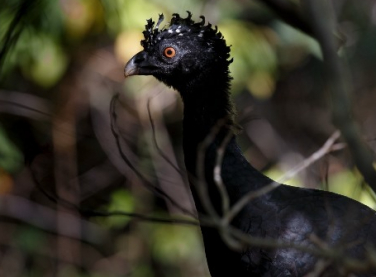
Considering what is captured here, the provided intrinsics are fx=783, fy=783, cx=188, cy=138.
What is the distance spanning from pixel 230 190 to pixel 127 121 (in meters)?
4.66

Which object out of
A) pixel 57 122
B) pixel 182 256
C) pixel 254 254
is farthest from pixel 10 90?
pixel 254 254

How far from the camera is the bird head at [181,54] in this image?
5301mm

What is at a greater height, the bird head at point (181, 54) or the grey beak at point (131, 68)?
the bird head at point (181, 54)

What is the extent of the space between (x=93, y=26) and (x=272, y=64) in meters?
1.87

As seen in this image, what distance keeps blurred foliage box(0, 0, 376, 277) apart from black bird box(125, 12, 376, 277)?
6.83ft

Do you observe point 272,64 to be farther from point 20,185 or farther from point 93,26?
point 20,185

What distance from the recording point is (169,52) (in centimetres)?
545

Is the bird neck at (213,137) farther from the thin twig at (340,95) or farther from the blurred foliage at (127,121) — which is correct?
the blurred foliage at (127,121)

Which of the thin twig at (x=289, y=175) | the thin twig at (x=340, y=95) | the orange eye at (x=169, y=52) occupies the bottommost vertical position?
the thin twig at (x=289, y=175)

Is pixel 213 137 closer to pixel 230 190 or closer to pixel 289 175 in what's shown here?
→ pixel 230 190

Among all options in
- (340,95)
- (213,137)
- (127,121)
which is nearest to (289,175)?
(340,95)

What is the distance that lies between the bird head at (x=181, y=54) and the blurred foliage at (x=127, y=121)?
1.98 meters

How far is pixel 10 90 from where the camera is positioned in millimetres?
9250

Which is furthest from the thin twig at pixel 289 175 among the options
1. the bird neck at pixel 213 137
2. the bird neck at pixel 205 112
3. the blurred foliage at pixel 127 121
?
the blurred foliage at pixel 127 121
